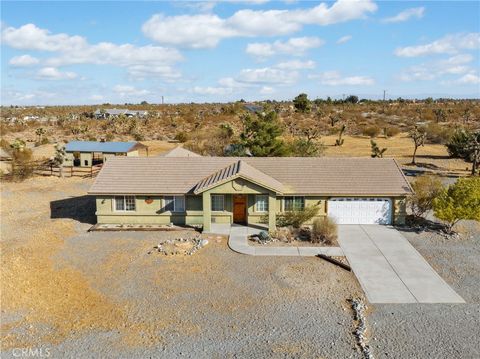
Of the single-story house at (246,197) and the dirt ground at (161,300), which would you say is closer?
the dirt ground at (161,300)

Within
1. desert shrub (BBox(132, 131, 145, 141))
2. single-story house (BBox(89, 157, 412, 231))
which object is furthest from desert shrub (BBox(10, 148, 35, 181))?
desert shrub (BBox(132, 131, 145, 141))

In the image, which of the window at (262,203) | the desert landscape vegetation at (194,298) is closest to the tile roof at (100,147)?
the desert landscape vegetation at (194,298)

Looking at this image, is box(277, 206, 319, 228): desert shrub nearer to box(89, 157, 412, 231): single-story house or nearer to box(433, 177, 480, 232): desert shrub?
box(89, 157, 412, 231): single-story house

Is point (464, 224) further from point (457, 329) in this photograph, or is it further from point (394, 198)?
point (457, 329)

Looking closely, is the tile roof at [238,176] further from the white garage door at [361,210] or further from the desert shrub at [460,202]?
the desert shrub at [460,202]

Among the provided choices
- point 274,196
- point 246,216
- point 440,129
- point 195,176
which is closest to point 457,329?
point 274,196

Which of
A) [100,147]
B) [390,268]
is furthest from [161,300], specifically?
[100,147]

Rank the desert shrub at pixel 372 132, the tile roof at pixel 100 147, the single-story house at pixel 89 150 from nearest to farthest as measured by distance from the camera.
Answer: the tile roof at pixel 100 147 < the single-story house at pixel 89 150 < the desert shrub at pixel 372 132
